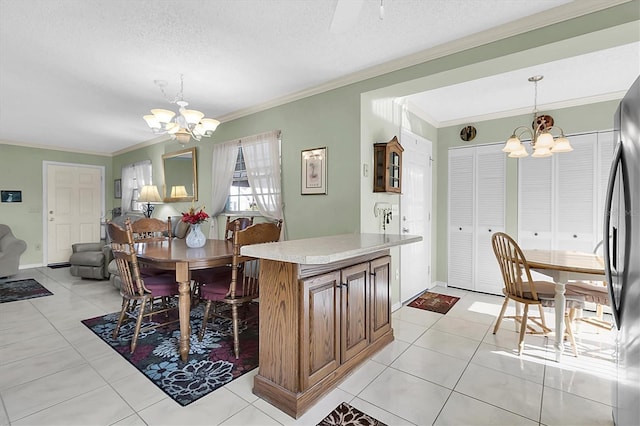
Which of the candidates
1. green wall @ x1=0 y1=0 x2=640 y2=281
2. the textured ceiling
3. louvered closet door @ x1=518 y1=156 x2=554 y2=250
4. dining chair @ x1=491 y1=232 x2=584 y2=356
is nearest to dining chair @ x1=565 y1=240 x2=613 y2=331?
dining chair @ x1=491 y1=232 x2=584 y2=356

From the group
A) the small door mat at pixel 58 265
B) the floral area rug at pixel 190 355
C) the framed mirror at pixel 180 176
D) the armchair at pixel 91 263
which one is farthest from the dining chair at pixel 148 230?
the small door mat at pixel 58 265

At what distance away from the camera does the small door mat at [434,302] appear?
11.9 ft

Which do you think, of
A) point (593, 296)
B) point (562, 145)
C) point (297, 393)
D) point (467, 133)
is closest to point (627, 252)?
point (297, 393)

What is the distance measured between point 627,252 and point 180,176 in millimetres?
5316

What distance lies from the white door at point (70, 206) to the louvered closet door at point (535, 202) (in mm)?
8176

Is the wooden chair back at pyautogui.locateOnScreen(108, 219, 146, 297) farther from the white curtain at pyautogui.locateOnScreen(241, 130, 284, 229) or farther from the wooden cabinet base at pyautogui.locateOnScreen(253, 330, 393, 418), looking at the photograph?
the white curtain at pyautogui.locateOnScreen(241, 130, 284, 229)

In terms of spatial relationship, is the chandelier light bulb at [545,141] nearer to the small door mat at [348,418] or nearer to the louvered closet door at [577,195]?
the louvered closet door at [577,195]

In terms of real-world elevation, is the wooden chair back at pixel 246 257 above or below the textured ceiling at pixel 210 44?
below

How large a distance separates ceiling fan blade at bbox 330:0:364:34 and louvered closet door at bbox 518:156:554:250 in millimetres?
3431

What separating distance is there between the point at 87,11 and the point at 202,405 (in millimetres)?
2600

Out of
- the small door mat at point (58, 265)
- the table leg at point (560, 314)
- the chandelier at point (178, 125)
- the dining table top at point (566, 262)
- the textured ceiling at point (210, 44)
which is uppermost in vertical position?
the textured ceiling at point (210, 44)

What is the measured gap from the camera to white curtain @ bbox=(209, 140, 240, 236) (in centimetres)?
425

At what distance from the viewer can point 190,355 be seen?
2408 millimetres

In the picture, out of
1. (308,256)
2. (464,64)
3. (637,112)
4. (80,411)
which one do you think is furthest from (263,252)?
(464,64)
